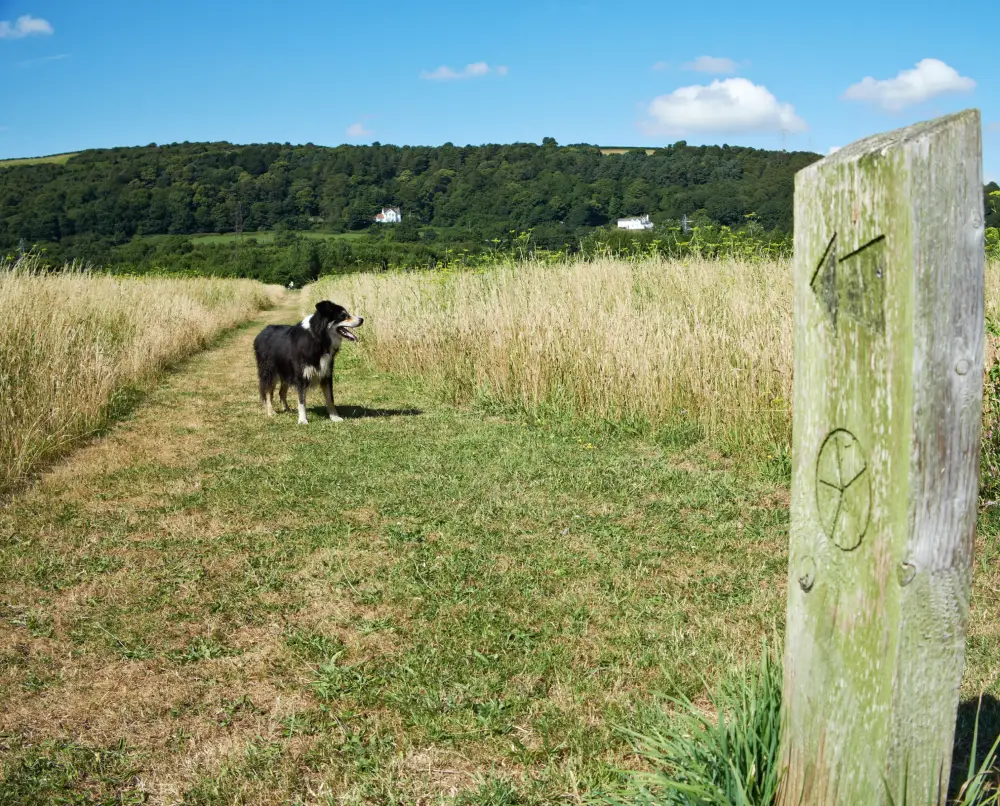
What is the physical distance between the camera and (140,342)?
467 inches

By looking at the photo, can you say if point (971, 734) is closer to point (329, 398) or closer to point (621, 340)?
point (621, 340)

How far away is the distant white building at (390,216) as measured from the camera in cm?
5880

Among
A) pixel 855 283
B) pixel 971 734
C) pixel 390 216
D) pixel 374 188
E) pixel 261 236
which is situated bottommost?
pixel 971 734

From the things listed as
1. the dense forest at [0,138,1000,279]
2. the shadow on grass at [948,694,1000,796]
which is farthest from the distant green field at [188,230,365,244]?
the shadow on grass at [948,694,1000,796]

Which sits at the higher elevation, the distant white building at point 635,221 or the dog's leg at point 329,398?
the distant white building at point 635,221

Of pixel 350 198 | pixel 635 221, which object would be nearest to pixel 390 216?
pixel 350 198

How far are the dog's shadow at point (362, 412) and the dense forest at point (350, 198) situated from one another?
6.04 meters

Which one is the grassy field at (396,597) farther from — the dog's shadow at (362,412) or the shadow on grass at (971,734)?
the dog's shadow at (362,412)

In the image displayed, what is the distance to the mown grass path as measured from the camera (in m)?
2.76

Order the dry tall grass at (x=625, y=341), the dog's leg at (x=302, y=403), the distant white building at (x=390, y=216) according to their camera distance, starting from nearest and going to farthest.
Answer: the dry tall grass at (x=625, y=341) → the dog's leg at (x=302, y=403) → the distant white building at (x=390, y=216)

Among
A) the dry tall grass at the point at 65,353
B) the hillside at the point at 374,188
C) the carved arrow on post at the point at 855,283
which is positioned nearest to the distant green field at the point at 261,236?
the hillside at the point at 374,188

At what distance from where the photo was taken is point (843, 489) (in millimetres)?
1627

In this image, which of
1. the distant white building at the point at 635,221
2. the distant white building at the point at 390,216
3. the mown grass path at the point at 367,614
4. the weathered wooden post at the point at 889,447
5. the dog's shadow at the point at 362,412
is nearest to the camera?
the weathered wooden post at the point at 889,447

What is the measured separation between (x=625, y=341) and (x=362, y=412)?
342cm
